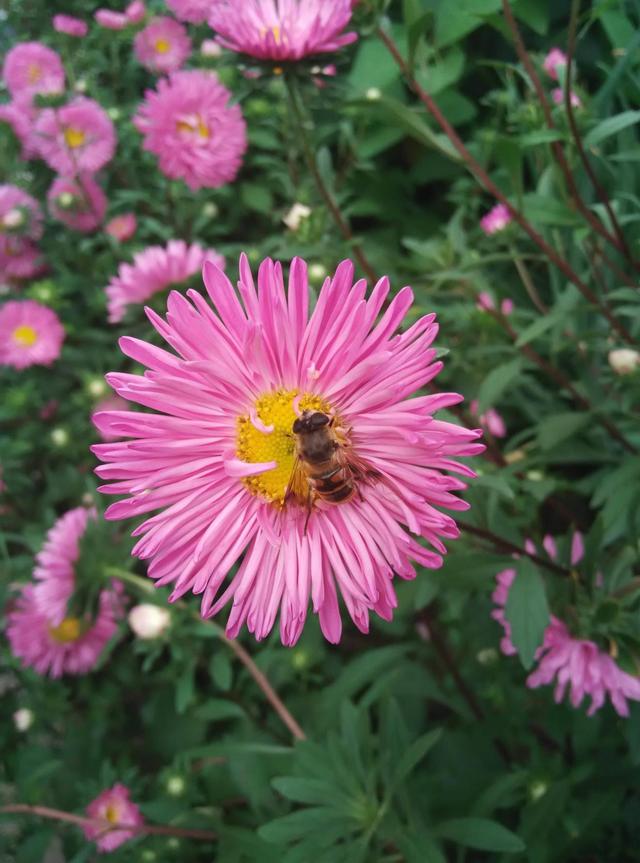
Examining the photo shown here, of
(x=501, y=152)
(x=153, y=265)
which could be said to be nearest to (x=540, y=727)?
(x=501, y=152)

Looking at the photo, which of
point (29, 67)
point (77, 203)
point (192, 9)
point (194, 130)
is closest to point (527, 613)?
point (194, 130)

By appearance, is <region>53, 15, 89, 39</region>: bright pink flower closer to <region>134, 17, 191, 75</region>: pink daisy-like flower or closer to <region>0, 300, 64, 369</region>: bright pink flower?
<region>134, 17, 191, 75</region>: pink daisy-like flower

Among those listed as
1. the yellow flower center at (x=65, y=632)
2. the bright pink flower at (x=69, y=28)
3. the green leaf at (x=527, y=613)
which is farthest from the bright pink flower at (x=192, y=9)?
the green leaf at (x=527, y=613)

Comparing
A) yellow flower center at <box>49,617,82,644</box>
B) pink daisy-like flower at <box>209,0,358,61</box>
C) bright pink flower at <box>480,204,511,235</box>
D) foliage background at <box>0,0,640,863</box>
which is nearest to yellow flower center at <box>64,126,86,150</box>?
foliage background at <box>0,0,640,863</box>

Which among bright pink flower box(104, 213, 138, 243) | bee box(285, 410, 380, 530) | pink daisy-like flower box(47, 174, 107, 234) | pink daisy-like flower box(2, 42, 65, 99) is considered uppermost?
pink daisy-like flower box(2, 42, 65, 99)

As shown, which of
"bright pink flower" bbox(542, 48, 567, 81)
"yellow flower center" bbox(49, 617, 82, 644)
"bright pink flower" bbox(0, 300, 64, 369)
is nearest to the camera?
"bright pink flower" bbox(542, 48, 567, 81)

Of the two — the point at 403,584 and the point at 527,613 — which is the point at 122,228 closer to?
the point at 403,584
